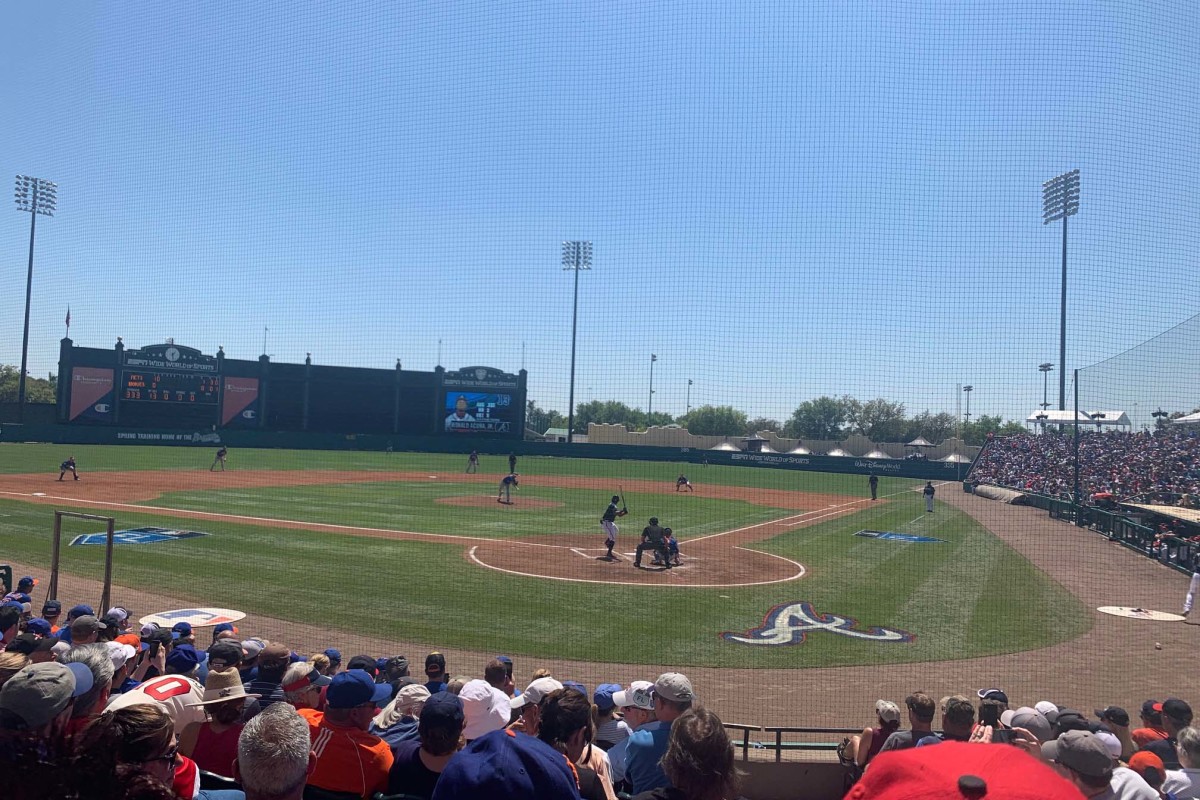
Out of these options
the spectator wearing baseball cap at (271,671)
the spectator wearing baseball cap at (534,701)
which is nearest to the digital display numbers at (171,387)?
the spectator wearing baseball cap at (271,671)

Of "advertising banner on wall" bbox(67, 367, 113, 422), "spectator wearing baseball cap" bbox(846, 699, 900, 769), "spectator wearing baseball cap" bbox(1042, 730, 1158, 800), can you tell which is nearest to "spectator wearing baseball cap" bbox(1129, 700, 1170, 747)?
"spectator wearing baseball cap" bbox(846, 699, 900, 769)

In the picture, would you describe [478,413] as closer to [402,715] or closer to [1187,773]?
[402,715]

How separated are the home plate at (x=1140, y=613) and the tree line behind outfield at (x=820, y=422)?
10.9 m

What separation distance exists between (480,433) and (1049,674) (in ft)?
177

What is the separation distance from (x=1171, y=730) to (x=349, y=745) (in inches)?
237

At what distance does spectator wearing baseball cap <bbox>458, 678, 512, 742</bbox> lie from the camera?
4.48 metres

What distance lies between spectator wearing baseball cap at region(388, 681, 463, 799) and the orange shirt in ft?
0.31

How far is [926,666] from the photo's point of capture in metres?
11.2

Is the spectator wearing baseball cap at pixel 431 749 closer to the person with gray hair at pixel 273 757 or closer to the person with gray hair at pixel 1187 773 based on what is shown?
the person with gray hair at pixel 273 757

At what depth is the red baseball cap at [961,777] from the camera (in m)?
1.50

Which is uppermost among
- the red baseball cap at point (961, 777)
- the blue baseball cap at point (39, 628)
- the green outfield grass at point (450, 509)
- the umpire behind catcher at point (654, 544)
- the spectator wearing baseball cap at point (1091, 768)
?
the red baseball cap at point (961, 777)

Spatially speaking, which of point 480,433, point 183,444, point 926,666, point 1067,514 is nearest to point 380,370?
point 480,433

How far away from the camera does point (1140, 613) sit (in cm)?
1486

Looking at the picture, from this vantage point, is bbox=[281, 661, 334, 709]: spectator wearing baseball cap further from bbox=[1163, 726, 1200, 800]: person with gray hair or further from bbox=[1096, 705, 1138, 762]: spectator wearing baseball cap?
bbox=[1096, 705, 1138, 762]: spectator wearing baseball cap
